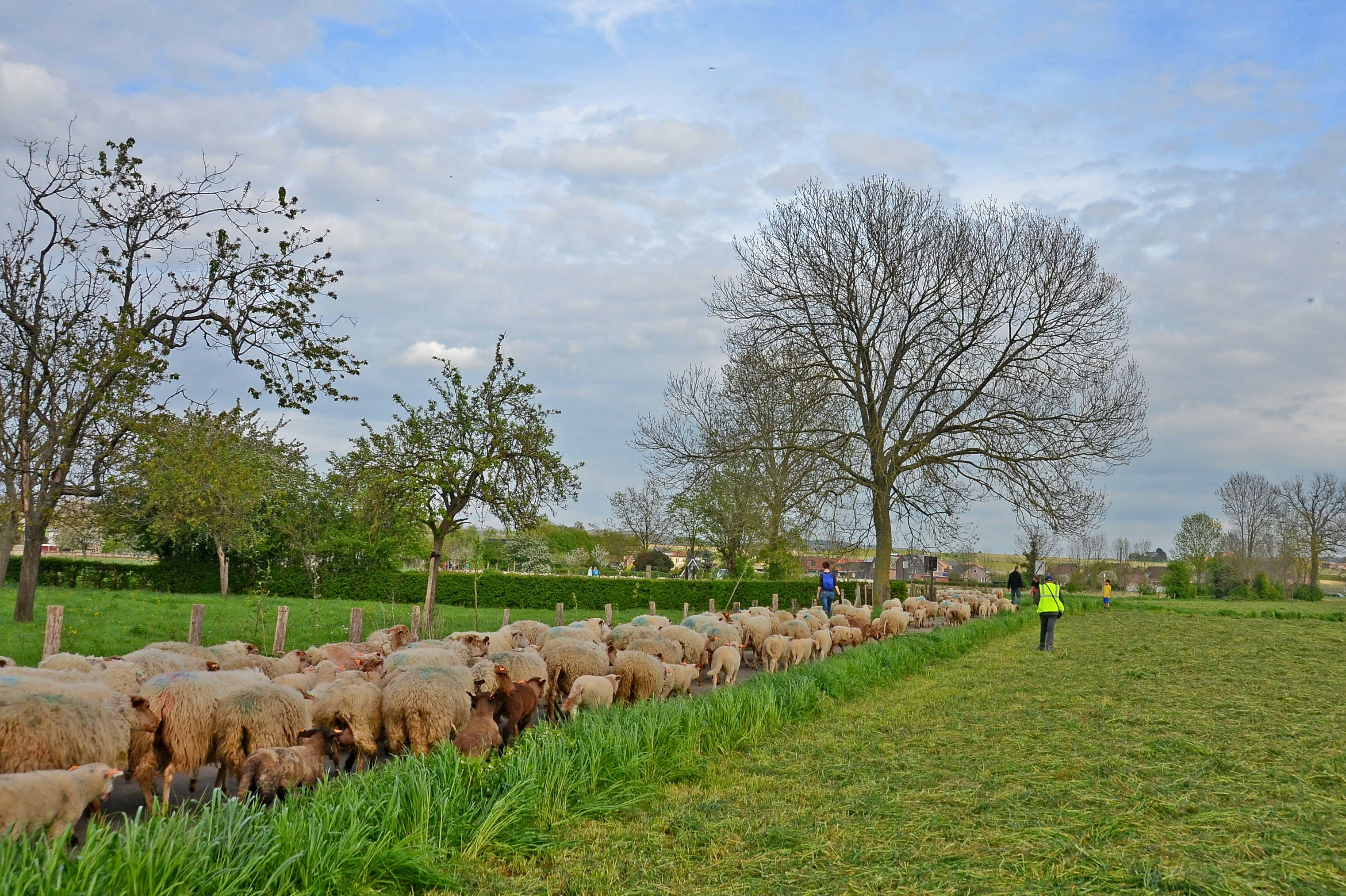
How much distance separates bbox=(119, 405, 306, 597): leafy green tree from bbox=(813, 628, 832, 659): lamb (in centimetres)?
993

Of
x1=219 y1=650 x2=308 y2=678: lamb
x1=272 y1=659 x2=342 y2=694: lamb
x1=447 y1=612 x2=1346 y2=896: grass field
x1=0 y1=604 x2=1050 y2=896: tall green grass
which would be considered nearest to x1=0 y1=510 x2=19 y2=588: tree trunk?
x1=219 y1=650 x2=308 y2=678: lamb

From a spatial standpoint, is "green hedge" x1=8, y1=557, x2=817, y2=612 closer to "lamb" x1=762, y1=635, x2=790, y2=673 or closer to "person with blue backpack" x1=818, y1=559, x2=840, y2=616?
"person with blue backpack" x1=818, y1=559, x2=840, y2=616

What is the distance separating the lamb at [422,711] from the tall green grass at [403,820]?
0.92 m

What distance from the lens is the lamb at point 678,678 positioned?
10.9 metres

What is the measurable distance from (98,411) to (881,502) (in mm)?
20071

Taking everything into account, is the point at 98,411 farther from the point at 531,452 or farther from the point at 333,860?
the point at 333,860

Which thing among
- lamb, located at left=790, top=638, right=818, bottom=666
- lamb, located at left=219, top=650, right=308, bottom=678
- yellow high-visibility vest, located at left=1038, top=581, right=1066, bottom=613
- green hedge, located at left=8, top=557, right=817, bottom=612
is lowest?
green hedge, located at left=8, top=557, right=817, bottom=612

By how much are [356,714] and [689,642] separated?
6589mm

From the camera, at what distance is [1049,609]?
18422 millimetres

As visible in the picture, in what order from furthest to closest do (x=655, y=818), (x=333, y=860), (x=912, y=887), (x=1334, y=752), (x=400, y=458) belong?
(x=400, y=458)
(x=1334, y=752)
(x=655, y=818)
(x=912, y=887)
(x=333, y=860)

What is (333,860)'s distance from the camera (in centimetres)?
413

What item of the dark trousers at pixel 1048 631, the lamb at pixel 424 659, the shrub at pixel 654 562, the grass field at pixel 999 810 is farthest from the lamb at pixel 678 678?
the shrub at pixel 654 562

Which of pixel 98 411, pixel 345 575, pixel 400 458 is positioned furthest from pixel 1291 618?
pixel 98 411

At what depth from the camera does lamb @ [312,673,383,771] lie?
291 inches
